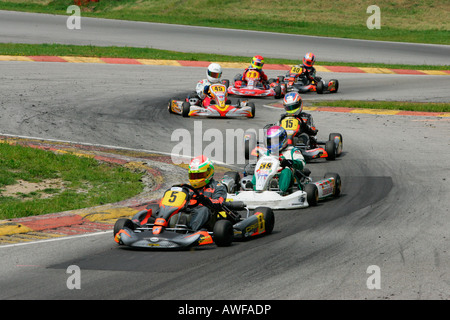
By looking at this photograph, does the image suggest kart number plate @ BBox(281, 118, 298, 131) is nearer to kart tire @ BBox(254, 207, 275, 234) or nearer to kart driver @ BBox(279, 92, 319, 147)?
kart driver @ BBox(279, 92, 319, 147)

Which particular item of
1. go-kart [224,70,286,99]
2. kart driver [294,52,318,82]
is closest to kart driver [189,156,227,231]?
go-kart [224,70,286,99]

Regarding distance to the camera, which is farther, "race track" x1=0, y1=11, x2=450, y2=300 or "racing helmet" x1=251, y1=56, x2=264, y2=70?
"racing helmet" x1=251, y1=56, x2=264, y2=70

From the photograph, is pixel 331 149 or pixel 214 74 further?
pixel 214 74

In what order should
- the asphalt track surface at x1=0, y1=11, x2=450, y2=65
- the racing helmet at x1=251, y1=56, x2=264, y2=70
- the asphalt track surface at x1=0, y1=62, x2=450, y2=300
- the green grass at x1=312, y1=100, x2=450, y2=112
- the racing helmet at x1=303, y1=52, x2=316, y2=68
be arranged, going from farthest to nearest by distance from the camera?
1. the asphalt track surface at x1=0, y1=11, x2=450, y2=65
2. the racing helmet at x1=303, y1=52, x2=316, y2=68
3. the racing helmet at x1=251, y1=56, x2=264, y2=70
4. the green grass at x1=312, y1=100, x2=450, y2=112
5. the asphalt track surface at x1=0, y1=62, x2=450, y2=300

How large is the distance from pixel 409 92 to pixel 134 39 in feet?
42.8

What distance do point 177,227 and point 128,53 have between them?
796 inches

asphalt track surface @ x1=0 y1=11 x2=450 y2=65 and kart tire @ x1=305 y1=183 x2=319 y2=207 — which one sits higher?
asphalt track surface @ x1=0 y1=11 x2=450 y2=65

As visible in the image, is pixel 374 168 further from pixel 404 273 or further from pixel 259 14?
pixel 259 14

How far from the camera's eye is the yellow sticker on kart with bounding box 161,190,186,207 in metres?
9.33

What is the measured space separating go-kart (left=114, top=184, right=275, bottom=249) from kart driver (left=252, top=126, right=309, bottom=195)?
6.43 feet

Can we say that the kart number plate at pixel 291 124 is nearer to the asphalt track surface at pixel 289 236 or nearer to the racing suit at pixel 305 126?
the racing suit at pixel 305 126

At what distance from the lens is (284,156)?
43.0 feet

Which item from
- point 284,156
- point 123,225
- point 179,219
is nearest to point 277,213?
point 284,156

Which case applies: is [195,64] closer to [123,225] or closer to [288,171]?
[288,171]
